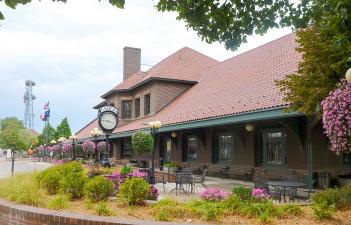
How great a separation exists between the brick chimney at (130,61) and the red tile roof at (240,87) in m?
10.3

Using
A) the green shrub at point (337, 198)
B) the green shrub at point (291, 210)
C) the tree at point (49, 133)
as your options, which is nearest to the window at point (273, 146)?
the green shrub at point (337, 198)

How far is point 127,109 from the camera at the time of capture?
35562 millimetres

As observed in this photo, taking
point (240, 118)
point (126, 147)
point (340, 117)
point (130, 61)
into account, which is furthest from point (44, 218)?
point (130, 61)

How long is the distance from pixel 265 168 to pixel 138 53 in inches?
936

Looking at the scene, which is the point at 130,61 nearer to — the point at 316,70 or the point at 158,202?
the point at 316,70

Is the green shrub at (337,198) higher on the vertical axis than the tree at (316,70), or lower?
lower

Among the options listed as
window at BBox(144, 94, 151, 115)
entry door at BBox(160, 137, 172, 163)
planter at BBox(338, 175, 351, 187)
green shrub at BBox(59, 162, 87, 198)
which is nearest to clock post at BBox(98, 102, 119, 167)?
green shrub at BBox(59, 162, 87, 198)

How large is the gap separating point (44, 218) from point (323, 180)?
10.6 metres

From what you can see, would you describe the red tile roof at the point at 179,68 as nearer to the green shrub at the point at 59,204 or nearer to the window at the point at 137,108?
the window at the point at 137,108

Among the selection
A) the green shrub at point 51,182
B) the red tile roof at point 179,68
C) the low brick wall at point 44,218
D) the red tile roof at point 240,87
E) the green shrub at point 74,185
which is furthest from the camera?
the red tile roof at point 179,68

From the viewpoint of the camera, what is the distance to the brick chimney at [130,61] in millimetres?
39156

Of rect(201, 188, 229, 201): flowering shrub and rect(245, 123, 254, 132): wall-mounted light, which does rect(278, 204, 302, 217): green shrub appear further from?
rect(245, 123, 254, 132): wall-mounted light

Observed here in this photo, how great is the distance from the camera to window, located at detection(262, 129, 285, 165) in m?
17.6

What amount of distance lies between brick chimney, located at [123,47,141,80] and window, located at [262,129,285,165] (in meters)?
22.2
